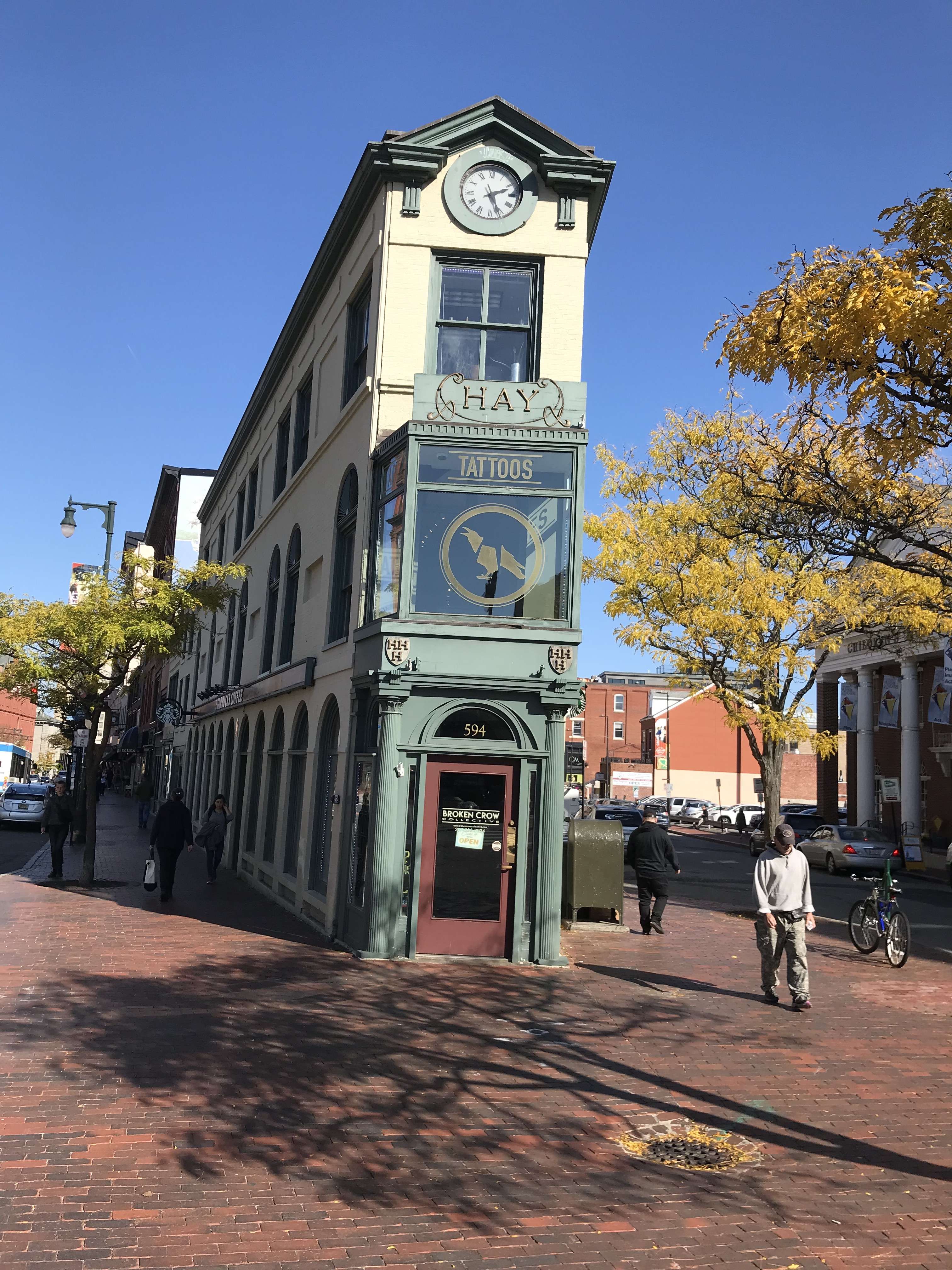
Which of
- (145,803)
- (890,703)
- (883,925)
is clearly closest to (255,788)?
(883,925)

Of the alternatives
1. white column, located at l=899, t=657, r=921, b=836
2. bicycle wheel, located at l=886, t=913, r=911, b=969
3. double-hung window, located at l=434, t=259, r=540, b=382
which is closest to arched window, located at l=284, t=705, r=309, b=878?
double-hung window, located at l=434, t=259, r=540, b=382

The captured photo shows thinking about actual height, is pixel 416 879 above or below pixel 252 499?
below

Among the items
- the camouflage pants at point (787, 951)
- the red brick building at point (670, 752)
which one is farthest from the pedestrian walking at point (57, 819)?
the red brick building at point (670, 752)

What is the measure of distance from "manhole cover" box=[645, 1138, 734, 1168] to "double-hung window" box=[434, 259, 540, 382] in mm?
9536

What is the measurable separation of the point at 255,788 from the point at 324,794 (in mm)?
6808

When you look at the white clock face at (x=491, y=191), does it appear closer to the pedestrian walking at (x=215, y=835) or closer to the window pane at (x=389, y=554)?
the window pane at (x=389, y=554)

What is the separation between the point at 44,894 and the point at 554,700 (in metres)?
9.94

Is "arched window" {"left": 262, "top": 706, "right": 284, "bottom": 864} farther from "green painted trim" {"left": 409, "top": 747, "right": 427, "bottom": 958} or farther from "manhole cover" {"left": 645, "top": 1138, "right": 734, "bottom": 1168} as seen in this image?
"manhole cover" {"left": 645, "top": 1138, "right": 734, "bottom": 1168}

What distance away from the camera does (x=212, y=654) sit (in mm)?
31625

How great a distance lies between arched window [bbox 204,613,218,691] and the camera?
102 feet

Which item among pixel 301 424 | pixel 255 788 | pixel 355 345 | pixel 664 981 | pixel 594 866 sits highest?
pixel 301 424

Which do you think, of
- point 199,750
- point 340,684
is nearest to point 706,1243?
point 340,684

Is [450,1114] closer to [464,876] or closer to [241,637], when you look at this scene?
[464,876]

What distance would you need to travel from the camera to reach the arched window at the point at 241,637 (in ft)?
83.2
